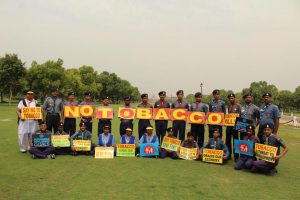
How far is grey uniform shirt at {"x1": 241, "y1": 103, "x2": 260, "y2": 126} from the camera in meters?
9.28

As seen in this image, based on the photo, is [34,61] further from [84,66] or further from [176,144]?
[176,144]

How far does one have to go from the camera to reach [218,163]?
9227mm

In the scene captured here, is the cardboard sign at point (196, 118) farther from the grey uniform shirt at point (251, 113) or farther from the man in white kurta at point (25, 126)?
the man in white kurta at point (25, 126)

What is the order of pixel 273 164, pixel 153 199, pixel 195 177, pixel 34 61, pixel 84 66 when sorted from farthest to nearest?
pixel 84 66, pixel 34 61, pixel 273 164, pixel 195 177, pixel 153 199

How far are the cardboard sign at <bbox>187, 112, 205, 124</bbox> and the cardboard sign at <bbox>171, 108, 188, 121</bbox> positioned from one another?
0.71 ft

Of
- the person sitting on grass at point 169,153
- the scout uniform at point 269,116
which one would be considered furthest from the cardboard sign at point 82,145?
the scout uniform at point 269,116

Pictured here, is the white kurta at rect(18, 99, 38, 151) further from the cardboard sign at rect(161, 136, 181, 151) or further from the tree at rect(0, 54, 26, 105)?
the tree at rect(0, 54, 26, 105)

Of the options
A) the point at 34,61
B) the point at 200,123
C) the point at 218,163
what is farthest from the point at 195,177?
the point at 34,61

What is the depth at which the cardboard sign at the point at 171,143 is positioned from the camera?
983 cm

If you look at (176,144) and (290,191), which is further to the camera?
(176,144)

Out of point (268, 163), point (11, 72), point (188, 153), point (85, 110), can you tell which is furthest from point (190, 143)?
point (11, 72)

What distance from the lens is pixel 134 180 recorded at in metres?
7.13

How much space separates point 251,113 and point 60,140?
243 inches

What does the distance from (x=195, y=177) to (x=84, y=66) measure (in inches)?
3074
